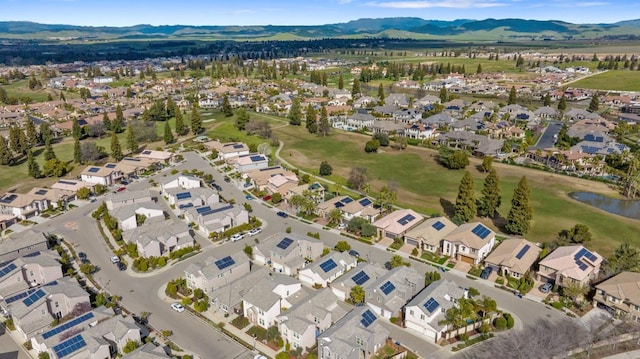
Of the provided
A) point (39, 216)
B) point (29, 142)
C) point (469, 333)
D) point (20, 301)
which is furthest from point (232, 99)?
point (469, 333)

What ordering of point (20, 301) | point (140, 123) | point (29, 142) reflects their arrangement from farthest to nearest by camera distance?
point (140, 123), point (29, 142), point (20, 301)

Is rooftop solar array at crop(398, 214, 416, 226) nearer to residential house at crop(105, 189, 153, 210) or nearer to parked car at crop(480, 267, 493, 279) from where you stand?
parked car at crop(480, 267, 493, 279)

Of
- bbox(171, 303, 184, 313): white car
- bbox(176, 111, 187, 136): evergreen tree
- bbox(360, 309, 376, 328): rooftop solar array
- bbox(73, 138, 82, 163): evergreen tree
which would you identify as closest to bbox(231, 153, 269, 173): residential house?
bbox(176, 111, 187, 136): evergreen tree

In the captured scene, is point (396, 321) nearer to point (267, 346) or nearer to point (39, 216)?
point (267, 346)

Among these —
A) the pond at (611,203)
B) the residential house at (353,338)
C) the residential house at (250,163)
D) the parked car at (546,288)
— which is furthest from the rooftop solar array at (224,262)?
the pond at (611,203)

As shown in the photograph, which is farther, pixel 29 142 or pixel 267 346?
pixel 29 142

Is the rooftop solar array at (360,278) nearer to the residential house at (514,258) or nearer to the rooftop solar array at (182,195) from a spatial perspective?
the residential house at (514,258)
